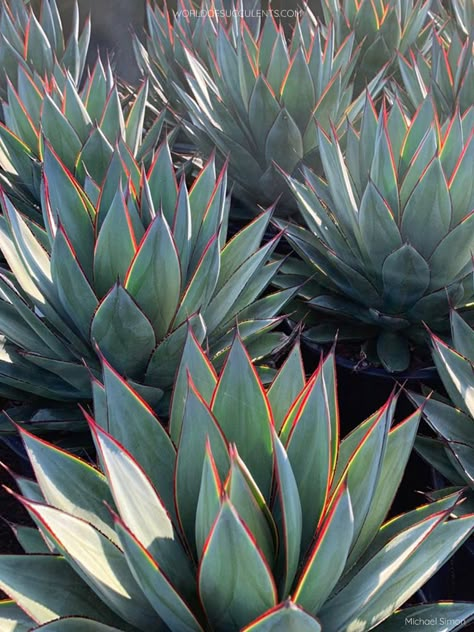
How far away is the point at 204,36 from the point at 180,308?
1.33m

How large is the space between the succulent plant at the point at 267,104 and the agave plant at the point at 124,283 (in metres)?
0.43

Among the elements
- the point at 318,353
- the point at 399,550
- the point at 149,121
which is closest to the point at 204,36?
the point at 149,121

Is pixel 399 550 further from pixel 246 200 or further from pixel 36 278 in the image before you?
pixel 246 200

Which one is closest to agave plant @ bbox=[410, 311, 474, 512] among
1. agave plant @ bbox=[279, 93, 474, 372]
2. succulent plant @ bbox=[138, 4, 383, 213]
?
agave plant @ bbox=[279, 93, 474, 372]

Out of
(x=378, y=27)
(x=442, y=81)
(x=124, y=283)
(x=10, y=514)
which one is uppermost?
(x=378, y=27)

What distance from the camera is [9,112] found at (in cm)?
155

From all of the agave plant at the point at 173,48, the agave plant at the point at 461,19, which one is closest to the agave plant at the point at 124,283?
the agave plant at the point at 173,48

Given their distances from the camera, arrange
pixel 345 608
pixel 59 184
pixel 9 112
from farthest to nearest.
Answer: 1. pixel 9 112
2. pixel 59 184
3. pixel 345 608

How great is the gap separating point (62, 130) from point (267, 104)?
0.47 m

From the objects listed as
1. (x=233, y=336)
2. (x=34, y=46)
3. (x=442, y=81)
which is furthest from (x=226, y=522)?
(x=34, y=46)

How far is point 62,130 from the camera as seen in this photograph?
145 cm

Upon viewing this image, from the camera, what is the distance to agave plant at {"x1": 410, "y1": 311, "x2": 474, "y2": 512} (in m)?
1.01

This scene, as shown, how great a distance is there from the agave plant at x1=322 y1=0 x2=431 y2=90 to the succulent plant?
35cm

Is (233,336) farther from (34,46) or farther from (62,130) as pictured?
(34,46)
